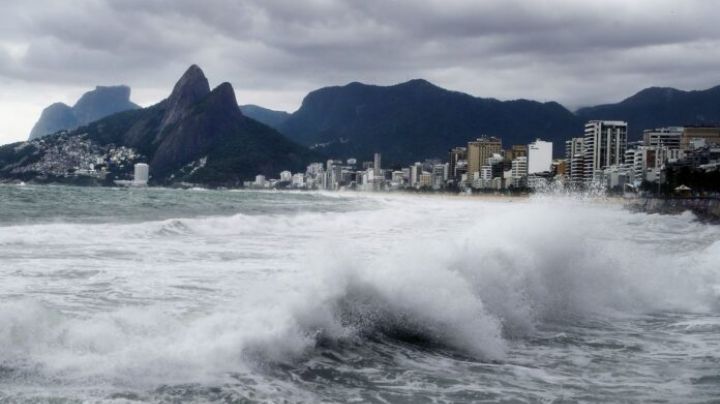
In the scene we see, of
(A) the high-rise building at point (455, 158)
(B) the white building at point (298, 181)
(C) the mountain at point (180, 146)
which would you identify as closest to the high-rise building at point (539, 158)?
(A) the high-rise building at point (455, 158)

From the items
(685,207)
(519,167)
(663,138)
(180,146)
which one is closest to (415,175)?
(519,167)

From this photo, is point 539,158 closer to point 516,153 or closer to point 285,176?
point 516,153

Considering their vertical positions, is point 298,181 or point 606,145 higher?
point 606,145

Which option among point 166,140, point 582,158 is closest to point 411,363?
point 582,158

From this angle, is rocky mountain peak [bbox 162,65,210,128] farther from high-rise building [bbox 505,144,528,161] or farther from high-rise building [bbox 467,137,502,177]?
high-rise building [bbox 505,144,528,161]

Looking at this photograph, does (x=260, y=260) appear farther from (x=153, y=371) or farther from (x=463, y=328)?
(x=153, y=371)

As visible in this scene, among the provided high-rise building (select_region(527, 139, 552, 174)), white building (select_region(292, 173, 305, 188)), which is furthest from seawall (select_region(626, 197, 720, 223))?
white building (select_region(292, 173, 305, 188))
